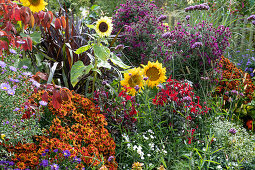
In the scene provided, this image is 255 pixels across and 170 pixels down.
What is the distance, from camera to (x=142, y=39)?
402 centimetres

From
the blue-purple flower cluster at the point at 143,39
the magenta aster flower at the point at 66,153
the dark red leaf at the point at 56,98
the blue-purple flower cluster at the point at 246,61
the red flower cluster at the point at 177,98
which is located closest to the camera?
the magenta aster flower at the point at 66,153

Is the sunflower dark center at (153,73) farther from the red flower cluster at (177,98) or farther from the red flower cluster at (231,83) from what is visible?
the red flower cluster at (231,83)

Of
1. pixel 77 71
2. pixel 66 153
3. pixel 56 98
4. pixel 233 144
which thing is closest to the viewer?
pixel 66 153

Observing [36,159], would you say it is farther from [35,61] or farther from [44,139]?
[35,61]

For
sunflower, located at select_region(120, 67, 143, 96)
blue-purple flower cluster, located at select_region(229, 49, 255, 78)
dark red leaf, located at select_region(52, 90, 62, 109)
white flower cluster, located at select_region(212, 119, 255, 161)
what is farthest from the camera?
blue-purple flower cluster, located at select_region(229, 49, 255, 78)

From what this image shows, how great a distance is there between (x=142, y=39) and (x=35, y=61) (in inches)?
66.3

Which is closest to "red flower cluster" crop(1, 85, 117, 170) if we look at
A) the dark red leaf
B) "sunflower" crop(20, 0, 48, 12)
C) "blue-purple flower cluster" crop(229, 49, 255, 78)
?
the dark red leaf

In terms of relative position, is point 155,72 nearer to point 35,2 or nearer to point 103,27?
point 103,27

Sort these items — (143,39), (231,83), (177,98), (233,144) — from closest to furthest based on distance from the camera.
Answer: (233,144), (177,98), (231,83), (143,39)

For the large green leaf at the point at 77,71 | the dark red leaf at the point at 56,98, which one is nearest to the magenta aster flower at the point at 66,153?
the dark red leaf at the point at 56,98

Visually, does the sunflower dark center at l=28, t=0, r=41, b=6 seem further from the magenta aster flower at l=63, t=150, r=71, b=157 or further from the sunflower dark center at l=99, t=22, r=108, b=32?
the magenta aster flower at l=63, t=150, r=71, b=157

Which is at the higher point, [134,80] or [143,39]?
[143,39]

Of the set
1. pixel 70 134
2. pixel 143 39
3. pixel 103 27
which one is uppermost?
pixel 103 27

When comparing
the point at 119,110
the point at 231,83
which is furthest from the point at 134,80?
the point at 231,83
